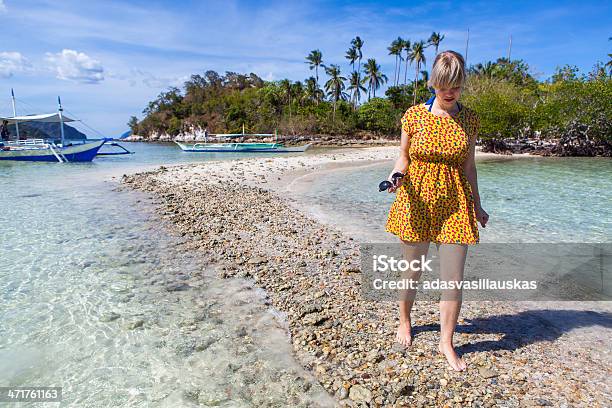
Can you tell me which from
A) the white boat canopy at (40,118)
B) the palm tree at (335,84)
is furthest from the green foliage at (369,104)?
the white boat canopy at (40,118)

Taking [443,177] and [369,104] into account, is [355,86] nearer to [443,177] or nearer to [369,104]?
[369,104]

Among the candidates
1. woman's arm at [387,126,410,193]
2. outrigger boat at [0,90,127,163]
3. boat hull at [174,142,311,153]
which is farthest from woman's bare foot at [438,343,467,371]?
boat hull at [174,142,311,153]

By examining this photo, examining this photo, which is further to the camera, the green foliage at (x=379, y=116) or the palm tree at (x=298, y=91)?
the palm tree at (x=298, y=91)

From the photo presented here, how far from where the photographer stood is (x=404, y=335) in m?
2.99

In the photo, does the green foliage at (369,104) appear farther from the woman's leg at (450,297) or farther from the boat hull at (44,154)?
the boat hull at (44,154)

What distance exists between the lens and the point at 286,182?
47.4 feet

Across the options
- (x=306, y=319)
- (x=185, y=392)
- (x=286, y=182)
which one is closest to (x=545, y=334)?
(x=306, y=319)

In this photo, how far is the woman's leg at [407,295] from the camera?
8.58ft

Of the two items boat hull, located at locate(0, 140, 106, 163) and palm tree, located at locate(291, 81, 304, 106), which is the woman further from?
palm tree, located at locate(291, 81, 304, 106)

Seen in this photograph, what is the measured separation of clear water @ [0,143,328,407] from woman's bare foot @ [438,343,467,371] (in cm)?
97

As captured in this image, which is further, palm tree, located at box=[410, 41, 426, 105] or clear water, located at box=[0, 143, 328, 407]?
palm tree, located at box=[410, 41, 426, 105]

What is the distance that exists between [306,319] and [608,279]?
4.09 m

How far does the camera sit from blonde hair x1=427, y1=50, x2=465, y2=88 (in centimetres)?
229

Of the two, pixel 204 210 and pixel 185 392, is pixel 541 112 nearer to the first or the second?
pixel 204 210
